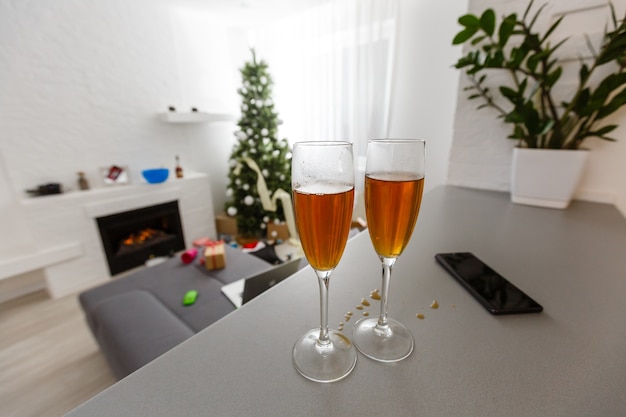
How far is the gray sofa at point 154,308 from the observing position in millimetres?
1053

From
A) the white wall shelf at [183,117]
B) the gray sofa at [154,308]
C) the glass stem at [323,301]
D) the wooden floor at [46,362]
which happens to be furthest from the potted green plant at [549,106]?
the white wall shelf at [183,117]

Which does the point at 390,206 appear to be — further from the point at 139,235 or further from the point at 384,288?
the point at 139,235

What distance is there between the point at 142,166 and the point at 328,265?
2.96 metres

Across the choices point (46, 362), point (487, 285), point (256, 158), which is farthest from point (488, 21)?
point (46, 362)

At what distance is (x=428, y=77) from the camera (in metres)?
2.21

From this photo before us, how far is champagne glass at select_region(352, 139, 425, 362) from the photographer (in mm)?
349

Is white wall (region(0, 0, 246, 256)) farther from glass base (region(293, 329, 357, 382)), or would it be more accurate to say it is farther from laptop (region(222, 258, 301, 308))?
glass base (region(293, 329, 357, 382))

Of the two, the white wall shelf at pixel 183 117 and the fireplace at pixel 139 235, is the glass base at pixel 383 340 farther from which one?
the white wall shelf at pixel 183 117

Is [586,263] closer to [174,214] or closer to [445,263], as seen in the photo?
[445,263]

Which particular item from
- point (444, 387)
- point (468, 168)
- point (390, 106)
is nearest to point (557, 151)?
point (468, 168)

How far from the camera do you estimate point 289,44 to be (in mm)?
2984

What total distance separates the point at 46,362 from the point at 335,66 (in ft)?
9.93

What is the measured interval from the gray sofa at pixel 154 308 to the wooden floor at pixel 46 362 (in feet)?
0.99

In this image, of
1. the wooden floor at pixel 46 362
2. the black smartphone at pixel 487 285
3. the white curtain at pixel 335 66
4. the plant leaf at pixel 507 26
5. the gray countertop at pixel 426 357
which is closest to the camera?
the gray countertop at pixel 426 357
